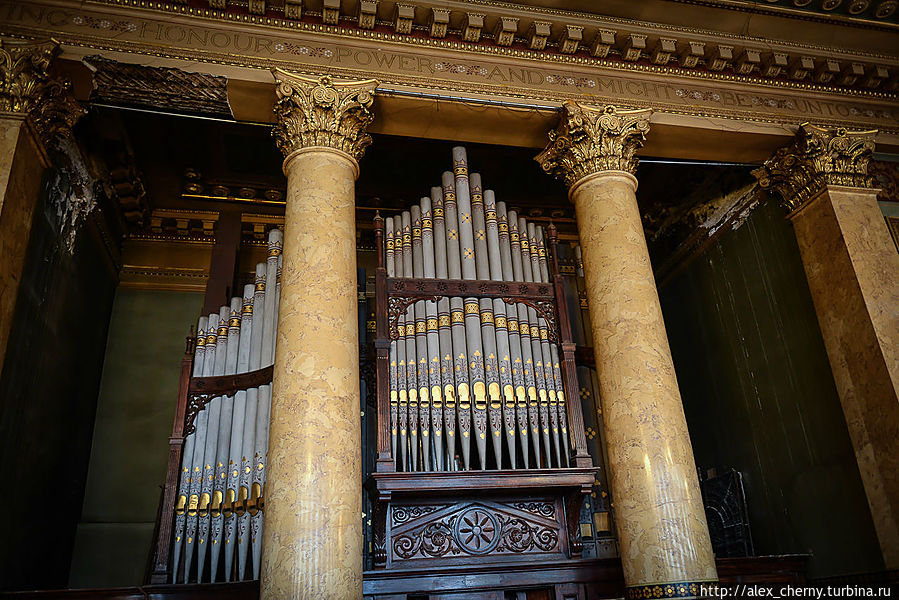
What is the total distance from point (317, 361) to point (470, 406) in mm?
1486

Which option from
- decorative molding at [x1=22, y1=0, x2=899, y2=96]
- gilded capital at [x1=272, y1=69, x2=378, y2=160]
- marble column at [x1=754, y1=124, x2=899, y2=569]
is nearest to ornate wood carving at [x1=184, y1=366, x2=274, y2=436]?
gilded capital at [x1=272, y1=69, x2=378, y2=160]

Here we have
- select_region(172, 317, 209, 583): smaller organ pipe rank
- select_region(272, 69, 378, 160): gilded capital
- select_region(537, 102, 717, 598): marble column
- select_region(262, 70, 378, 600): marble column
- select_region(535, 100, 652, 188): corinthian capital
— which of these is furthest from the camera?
select_region(535, 100, 652, 188): corinthian capital

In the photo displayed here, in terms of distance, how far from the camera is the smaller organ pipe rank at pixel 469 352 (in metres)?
5.43

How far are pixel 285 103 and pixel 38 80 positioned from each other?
5.51 ft

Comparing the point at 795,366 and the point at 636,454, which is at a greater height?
the point at 795,366

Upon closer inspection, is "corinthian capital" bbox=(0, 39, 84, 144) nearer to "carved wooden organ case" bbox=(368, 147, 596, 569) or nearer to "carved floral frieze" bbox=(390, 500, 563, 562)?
"carved wooden organ case" bbox=(368, 147, 596, 569)

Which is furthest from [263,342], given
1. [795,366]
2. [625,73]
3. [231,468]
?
[795,366]

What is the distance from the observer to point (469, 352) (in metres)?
5.77

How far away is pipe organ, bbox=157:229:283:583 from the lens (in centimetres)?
512

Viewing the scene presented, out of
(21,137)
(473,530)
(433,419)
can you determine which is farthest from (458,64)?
(473,530)

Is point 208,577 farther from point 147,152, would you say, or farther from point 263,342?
point 147,152

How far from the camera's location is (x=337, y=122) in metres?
5.39

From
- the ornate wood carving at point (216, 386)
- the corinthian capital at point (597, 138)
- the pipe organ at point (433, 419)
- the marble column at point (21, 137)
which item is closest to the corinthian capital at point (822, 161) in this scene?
the corinthian capital at point (597, 138)

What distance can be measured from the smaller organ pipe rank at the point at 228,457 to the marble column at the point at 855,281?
4.56 meters
